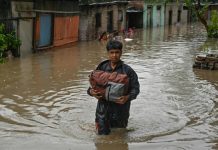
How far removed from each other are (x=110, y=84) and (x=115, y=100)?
24 cm

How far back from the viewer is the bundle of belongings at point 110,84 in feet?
20.5

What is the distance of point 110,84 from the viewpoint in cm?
629

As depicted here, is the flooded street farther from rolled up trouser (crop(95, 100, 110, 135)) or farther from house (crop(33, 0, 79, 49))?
house (crop(33, 0, 79, 49))

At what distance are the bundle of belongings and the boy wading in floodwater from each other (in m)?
0.06

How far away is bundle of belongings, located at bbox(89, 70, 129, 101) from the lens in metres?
6.25

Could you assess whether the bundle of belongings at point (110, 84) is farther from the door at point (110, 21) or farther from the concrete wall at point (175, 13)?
the concrete wall at point (175, 13)

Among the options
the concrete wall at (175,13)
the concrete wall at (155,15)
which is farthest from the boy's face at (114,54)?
the concrete wall at (175,13)

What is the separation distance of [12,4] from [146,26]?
82.2 feet

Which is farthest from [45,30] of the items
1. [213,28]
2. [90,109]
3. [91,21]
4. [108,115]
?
[108,115]

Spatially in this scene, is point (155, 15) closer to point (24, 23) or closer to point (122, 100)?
point (24, 23)

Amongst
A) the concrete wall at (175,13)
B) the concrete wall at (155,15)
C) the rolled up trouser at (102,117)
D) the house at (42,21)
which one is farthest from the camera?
the concrete wall at (175,13)

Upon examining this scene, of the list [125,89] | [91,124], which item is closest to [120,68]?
[125,89]

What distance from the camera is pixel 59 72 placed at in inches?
544

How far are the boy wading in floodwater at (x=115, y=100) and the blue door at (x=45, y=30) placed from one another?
1385cm
